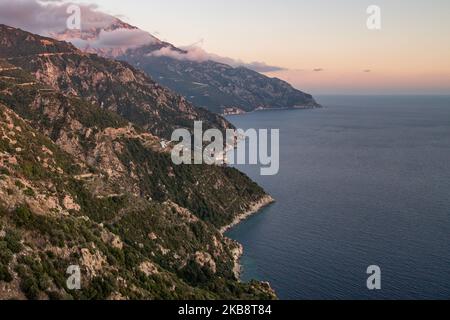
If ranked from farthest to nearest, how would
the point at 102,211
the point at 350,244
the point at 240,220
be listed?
1. the point at 240,220
2. the point at 350,244
3. the point at 102,211

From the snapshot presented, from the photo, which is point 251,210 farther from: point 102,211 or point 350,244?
point 102,211

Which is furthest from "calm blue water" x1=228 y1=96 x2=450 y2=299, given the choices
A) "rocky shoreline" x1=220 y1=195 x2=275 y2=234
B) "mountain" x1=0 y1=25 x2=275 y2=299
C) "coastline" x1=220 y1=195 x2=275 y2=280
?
"mountain" x1=0 y1=25 x2=275 y2=299

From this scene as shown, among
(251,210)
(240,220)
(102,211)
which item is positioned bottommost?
(240,220)

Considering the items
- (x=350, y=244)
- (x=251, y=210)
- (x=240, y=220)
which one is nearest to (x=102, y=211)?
(x=240, y=220)

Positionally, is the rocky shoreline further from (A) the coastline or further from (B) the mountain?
(B) the mountain

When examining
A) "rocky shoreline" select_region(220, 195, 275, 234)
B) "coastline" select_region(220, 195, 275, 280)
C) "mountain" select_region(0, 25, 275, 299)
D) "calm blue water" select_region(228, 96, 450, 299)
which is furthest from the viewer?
"rocky shoreline" select_region(220, 195, 275, 234)
